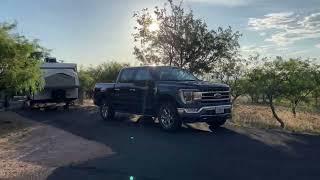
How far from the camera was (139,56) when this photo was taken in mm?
31281

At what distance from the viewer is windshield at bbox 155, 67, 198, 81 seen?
1638 centimetres

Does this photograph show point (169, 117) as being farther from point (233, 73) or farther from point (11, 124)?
point (233, 73)

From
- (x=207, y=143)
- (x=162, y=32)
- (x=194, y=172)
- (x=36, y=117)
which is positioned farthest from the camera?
(x=162, y=32)

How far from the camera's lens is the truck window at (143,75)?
1669 cm

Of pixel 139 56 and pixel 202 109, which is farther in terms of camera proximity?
pixel 139 56

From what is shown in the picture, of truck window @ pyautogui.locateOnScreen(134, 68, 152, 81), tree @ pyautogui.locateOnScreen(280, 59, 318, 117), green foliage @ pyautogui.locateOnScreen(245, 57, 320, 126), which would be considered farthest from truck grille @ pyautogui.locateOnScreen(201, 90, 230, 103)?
tree @ pyautogui.locateOnScreen(280, 59, 318, 117)

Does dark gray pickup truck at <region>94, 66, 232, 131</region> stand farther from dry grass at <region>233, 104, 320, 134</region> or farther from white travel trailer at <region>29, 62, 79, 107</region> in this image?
white travel trailer at <region>29, 62, 79, 107</region>

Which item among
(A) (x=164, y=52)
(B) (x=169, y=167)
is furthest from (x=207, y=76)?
(B) (x=169, y=167)

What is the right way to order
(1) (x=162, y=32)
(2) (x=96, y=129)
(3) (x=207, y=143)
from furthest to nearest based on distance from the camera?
(1) (x=162, y=32)
(2) (x=96, y=129)
(3) (x=207, y=143)

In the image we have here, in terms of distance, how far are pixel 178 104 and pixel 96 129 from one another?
11.1 feet

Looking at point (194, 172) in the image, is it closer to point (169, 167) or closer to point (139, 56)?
point (169, 167)

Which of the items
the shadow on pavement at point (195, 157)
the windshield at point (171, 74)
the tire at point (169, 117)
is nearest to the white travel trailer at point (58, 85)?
the shadow on pavement at point (195, 157)

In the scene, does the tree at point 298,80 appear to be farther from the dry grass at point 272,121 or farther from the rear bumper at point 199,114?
the rear bumper at point 199,114

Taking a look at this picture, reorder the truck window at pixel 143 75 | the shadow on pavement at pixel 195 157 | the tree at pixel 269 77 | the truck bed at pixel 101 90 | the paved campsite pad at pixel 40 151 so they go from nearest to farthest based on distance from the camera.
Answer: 1. the shadow on pavement at pixel 195 157
2. the paved campsite pad at pixel 40 151
3. the truck window at pixel 143 75
4. the truck bed at pixel 101 90
5. the tree at pixel 269 77
